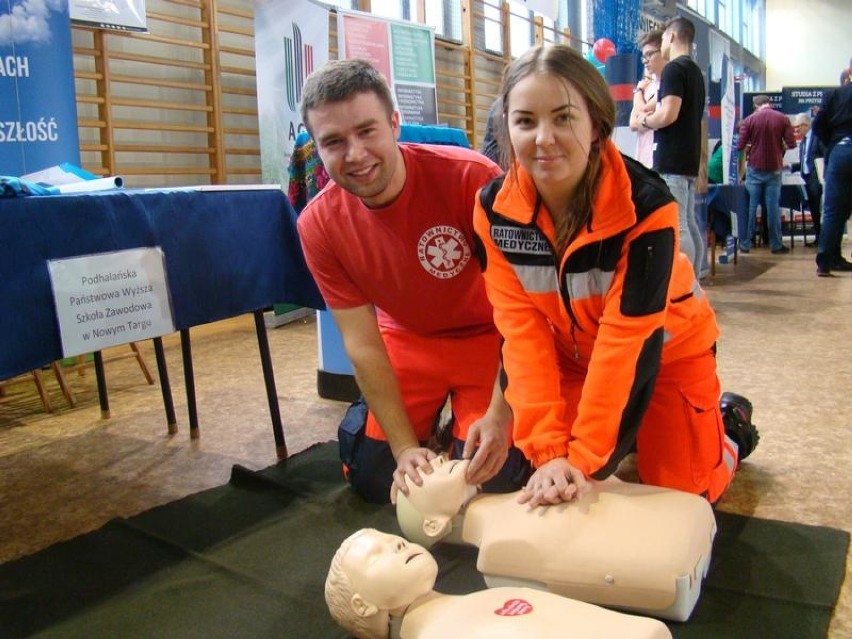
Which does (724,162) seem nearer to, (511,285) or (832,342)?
(832,342)

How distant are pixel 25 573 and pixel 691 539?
1.12 metres

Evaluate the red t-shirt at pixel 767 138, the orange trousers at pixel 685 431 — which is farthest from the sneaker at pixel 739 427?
the red t-shirt at pixel 767 138

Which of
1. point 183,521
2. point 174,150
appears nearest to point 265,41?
point 174,150

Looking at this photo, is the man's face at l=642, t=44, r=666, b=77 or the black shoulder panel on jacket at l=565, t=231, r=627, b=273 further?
the man's face at l=642, t=44, r=666, b=77

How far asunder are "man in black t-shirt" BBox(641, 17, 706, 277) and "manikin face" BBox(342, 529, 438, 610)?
2.54 m

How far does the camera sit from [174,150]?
392 cm

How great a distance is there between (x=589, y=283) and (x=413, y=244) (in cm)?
44

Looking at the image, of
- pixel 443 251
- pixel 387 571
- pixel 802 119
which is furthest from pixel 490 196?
pixel 802 119

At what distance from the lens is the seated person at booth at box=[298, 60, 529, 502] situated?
4.55 ft

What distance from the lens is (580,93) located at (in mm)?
1097

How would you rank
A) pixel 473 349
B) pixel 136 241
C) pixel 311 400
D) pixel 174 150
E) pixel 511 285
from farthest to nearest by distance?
pixel 174 150
pixel 311 400
pixel 473 349
pixel 136 241
pixel 511 285

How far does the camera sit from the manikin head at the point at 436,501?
4.07 feet

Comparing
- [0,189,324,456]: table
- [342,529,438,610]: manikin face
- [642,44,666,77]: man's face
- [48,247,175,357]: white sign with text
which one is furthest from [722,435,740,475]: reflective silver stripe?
[642,44,666,77]: man's face

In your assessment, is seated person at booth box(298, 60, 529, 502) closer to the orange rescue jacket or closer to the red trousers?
the red trousers
